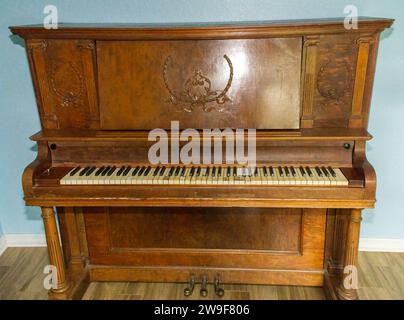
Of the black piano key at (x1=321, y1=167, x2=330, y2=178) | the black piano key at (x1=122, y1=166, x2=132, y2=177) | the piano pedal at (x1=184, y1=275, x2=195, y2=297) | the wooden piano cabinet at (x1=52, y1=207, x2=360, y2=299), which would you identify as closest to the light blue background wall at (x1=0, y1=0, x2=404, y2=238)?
the wooden piano cabinet at (x1=52, y1=207, x2=360, y2=299)

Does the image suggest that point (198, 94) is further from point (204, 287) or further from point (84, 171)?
point (204, 287)

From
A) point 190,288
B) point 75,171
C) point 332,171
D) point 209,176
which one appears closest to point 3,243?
point 75,171

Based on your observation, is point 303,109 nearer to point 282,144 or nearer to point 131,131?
point 282,144

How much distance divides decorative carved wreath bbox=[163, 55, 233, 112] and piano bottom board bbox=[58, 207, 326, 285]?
25.8 inches

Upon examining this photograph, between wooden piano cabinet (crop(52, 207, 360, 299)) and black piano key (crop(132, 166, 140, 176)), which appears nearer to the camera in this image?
black piano key (crop(132, 166, 140, 176))

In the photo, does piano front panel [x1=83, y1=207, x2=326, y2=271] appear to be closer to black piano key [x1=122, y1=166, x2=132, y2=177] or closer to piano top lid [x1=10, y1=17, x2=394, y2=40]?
black piano key [x1=122, y1=166, x2=132, y2=177]

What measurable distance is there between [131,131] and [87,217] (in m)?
0.70

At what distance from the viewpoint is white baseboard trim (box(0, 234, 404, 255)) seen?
2777 mm

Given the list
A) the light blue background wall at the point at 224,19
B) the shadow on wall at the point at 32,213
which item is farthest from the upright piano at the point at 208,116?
the shadow on wall at the point at 32,213

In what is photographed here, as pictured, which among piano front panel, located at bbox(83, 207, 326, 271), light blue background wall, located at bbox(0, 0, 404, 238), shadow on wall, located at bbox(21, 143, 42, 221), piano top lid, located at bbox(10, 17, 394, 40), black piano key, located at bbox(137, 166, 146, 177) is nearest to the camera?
piano top lid, located at bbox(10, 17, 394, 40)

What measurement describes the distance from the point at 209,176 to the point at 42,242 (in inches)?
66.0

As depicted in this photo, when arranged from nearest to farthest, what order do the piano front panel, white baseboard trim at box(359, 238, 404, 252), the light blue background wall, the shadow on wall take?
the light blue background wall → the piano front panel → white baseboard trim at box(359, 238, 404, 252) → the shadow on wall

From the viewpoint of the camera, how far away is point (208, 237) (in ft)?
8.04

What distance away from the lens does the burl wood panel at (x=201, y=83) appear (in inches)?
80.4
